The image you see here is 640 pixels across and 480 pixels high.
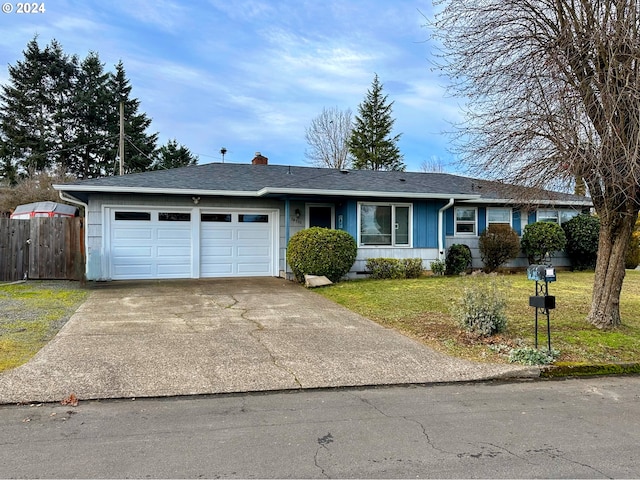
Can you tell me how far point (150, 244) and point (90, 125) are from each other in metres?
25.0

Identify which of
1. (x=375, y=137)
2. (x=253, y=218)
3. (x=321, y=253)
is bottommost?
(x=321, y=253)

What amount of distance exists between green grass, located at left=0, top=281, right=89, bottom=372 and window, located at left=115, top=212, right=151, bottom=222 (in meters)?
2.19

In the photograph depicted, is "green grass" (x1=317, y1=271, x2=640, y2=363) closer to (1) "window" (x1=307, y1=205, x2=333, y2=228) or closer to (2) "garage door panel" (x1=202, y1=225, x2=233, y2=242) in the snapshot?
(1) "window" (x1=307, y1=205, x2=333, y2=228)

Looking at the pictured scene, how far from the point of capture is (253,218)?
13.8m

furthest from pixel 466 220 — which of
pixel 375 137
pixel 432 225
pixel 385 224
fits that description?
pixel 375 137

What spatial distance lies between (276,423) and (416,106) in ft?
30.4

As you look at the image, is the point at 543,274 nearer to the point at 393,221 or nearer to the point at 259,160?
the point at 393,221

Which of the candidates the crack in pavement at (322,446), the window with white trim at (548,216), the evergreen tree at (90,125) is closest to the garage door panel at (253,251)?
the window with white trim at (548,216)

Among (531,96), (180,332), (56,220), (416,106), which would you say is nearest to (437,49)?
(531,96)

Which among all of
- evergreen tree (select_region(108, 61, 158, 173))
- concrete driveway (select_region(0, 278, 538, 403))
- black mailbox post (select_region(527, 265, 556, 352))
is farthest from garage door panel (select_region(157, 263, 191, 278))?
evergreen tree (select_region(108, 61, 158, 173))

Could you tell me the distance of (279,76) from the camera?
71.5 ft

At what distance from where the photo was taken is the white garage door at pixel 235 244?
1338 cm

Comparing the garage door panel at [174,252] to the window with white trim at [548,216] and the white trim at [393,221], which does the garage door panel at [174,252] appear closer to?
the white trim at [393,221]

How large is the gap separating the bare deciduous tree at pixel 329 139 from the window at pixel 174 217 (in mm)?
24613
